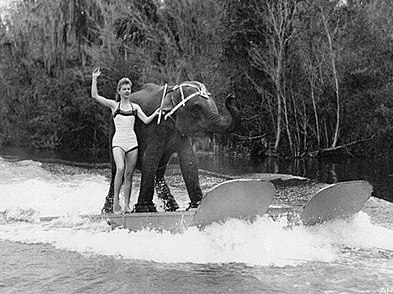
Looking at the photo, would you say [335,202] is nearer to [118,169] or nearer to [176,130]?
[176,130]

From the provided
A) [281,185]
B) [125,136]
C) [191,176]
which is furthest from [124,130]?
[281,185]

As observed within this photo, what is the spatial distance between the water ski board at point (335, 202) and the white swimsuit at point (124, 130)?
238 centimetres

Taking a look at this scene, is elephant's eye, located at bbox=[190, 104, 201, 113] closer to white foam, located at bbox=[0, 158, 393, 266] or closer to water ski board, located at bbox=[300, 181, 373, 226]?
white foam, located at bbox=[0, 158, 393, 266]

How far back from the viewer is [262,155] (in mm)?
26047

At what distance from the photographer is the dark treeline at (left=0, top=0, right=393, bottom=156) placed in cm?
2402

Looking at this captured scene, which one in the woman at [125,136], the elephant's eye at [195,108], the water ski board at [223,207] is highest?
the elephant's eye at [195,108]

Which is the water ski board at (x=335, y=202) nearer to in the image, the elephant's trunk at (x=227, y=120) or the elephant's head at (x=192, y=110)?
the elephant's trunk at (x=227, y=120)

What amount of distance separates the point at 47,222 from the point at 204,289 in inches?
151

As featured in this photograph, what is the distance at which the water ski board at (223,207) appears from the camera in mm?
6469

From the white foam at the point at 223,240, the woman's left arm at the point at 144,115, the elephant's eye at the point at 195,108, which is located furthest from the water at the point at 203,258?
the elephant's eye at the point at 195,108

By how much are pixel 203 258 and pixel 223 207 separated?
0.59m

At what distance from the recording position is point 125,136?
7.95m

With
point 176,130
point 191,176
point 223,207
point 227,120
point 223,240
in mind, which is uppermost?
point 227,120

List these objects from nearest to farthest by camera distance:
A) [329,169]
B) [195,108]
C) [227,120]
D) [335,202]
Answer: [335,202] → [227,120] → [195,108] → [329,169]
